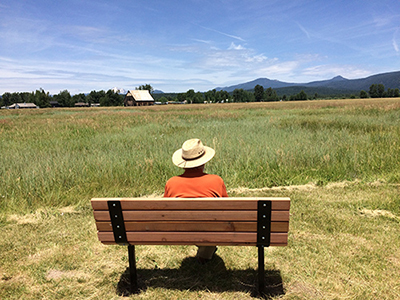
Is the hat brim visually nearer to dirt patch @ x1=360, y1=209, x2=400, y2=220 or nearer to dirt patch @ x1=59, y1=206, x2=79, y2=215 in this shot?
dirt patch @ x1=59, y1=206, x2=79, y2=215

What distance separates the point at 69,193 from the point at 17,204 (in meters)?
0.88

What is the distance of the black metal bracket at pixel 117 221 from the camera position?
2191 millimetres

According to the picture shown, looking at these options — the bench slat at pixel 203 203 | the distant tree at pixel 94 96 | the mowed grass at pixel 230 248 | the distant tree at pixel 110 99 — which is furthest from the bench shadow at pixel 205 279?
the distant tree at pixel 94 96

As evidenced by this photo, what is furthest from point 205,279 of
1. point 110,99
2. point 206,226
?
point 110,99

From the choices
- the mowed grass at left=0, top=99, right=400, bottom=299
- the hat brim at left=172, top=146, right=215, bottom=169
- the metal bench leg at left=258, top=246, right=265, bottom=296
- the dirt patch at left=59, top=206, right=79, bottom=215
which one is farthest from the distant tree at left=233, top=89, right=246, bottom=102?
the metal bench leg at left=258, top=246, right=265, bottom=296

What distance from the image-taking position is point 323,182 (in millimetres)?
5953

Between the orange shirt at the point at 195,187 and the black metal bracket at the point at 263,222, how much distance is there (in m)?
0.51

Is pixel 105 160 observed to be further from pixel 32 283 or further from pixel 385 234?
pixel 385 234

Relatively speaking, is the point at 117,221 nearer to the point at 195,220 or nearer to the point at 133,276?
the point at 195,220

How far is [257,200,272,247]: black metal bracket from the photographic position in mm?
2041

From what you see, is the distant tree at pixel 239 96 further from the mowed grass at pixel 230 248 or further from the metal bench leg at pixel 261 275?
A: the metal bench leg at pixel 261 275

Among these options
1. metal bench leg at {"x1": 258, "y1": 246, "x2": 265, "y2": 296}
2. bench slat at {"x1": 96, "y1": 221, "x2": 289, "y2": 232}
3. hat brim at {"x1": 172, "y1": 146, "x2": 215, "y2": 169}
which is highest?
hat brim at {"x1": 172, "y1": 146, "x2": 215, "y2": 169}

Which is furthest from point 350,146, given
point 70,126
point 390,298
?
point 70,126

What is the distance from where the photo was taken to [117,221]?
224cm
